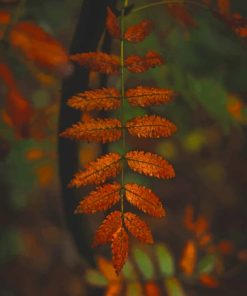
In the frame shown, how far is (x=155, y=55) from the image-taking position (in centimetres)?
91

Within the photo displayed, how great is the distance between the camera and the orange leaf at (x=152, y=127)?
2.88ft

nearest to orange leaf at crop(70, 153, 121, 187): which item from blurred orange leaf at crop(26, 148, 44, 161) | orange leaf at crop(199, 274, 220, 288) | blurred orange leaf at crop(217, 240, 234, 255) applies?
blurred orange leaf at crop(26, 148, 44, 161)

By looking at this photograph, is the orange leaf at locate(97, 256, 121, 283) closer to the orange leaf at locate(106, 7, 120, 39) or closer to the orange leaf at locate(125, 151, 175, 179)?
the orange leaf at locate(125, 151, 175, 179)

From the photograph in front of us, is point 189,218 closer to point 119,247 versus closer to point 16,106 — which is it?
point 16,106

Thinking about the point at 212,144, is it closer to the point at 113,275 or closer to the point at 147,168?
the point at 113,275

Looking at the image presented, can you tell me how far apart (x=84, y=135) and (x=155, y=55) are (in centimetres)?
25

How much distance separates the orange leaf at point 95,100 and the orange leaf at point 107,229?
0.79ft

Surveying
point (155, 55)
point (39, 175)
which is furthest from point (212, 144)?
point (155, 55)

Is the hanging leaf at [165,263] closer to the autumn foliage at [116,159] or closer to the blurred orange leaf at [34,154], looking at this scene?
the blurred orange leaf at [34,154]

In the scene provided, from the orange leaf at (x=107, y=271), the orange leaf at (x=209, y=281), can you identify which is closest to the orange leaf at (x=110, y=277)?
the orange leaf at (x=107, y=271)

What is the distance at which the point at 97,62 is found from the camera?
0.89 meters

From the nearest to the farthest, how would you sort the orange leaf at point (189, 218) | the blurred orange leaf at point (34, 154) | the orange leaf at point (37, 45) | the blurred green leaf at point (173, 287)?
the orange leaf at point (37, 45) → the blurred green leaf at point (173, 287) → the blurred orange leaf at point (34, 154) → the orange leaf at point (189, 218)

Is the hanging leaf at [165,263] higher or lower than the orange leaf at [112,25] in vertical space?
lower

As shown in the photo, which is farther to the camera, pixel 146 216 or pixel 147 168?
pixel 146 216
